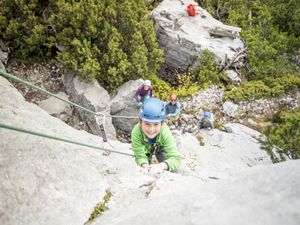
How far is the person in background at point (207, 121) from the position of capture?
12.9 meters

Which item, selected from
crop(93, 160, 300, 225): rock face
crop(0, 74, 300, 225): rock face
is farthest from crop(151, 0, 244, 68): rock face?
crop(93, 160, 300, 225): rock face

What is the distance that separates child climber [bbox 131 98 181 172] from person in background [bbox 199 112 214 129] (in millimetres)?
7720

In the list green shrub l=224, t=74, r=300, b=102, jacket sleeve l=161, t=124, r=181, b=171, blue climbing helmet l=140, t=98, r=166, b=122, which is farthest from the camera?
green shrub l=224, t=74, r=300, b=102

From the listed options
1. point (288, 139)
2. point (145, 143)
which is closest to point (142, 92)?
point (288, 139)

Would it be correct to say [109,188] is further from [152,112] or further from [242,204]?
[242,204]

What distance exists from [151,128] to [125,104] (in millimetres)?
7981

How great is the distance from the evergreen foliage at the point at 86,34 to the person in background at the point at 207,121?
2948 millimetres

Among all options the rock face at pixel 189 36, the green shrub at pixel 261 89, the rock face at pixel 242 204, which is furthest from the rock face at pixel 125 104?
the rock face at pixel 242 204

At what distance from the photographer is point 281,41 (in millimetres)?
16297

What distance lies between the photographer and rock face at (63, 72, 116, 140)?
1209 cm

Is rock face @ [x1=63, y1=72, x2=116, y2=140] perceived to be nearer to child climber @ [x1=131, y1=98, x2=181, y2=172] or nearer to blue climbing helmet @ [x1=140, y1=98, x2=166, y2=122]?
child climber @ [x1=131, y1=98, x2=181, y2=172]

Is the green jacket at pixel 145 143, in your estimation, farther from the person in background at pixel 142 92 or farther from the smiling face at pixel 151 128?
the person in background at pixel 142 92

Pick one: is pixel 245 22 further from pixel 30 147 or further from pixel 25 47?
pixel 30 147

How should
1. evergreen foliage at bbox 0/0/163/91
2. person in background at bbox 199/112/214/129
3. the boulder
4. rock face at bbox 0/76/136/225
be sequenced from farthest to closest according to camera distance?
person in background at bbox 199/112/214/129 < evergreen foliage at bbox 0/0/163/91 < the boulder < rock face at bbox 0/76/136/225
